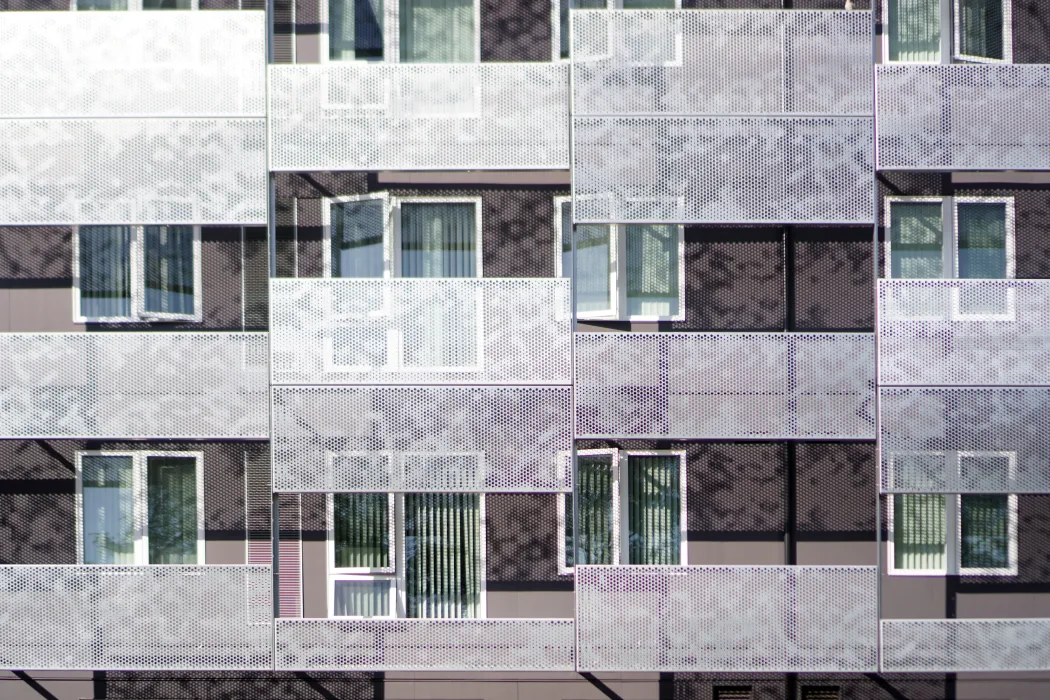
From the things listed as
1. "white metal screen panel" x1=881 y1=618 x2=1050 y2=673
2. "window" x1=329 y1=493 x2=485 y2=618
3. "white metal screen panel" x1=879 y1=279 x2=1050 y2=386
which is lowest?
"white metal screen panel" x1=881 y1=618 x2=1050 y2=673

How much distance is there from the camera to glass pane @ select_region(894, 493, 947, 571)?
937 cm

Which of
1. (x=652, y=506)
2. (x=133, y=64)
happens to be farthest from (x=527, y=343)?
(x=133, y=64)

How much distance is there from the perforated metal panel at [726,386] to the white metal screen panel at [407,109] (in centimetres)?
186

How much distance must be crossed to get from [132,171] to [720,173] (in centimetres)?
535

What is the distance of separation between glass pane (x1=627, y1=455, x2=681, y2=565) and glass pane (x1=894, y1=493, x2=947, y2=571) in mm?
2168

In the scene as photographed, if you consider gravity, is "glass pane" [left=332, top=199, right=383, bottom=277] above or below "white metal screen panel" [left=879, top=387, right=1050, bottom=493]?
above

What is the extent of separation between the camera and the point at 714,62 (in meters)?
8.72

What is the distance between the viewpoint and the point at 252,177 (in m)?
8.73

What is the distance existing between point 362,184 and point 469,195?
1.05 meters

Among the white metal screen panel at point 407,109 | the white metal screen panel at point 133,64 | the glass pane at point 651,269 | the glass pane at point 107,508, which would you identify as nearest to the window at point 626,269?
the glass pane at point 651,269

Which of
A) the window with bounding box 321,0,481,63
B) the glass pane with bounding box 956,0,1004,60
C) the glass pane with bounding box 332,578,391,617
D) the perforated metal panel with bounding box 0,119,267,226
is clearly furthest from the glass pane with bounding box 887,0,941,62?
the glass pane with bounding box 332,578,391,617

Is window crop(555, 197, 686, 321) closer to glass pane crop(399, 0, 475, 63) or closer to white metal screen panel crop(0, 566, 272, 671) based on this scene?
glass pane crop(399, 0, 475, 63)

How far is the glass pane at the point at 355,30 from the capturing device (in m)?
9.29

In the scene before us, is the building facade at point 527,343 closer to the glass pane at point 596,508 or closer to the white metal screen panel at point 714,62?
the white metal screen panel at point 714,62
